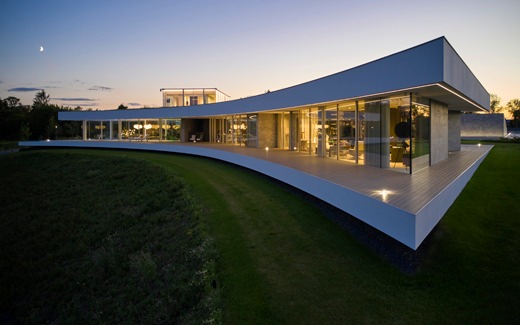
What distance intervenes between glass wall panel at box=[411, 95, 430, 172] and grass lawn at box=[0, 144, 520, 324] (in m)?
1.61

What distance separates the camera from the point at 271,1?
19500 millimetres

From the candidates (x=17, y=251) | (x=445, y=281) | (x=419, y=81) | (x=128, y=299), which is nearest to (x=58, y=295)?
(x=128, y=299)

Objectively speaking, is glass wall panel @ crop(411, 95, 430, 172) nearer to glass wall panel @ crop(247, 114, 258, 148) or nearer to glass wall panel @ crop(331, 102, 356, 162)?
glass wall panel @ crop(331, 102, 356, 162)

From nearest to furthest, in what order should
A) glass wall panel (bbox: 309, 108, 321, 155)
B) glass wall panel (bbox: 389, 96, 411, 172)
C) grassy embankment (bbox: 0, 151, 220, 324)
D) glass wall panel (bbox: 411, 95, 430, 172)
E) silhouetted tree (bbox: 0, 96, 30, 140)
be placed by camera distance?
grassy embankment (bbox: 0, 151, 220, 324) → glass wall panel (bbox: 389, 96, 411, 172) → glass wall panel (bbox: 411, 95, 430, 172) → glass wall panel (bbox: 309, 108, 321, 155) → silhouetted tree (bbox: 0, 96, 30, 140)

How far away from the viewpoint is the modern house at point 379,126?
6.42 m

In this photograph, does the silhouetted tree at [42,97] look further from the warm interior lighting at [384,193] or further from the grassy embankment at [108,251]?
the warm interior lighting at [384,193]

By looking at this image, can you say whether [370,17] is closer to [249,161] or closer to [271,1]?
[271,1]

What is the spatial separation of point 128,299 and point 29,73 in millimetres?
43166

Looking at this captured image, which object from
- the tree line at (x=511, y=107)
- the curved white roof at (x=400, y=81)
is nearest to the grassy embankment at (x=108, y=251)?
the curved white roof at (x=400, y=81)

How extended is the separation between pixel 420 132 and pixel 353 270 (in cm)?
663

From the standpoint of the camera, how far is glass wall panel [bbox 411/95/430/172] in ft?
33.8

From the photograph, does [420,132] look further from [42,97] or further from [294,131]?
[42,97]

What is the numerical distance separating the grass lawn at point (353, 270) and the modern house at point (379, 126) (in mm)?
791

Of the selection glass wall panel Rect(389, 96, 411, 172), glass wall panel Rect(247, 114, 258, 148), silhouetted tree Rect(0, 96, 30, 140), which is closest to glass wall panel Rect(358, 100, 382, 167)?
glass wall panel Rect(389, 96, 411, 172)
